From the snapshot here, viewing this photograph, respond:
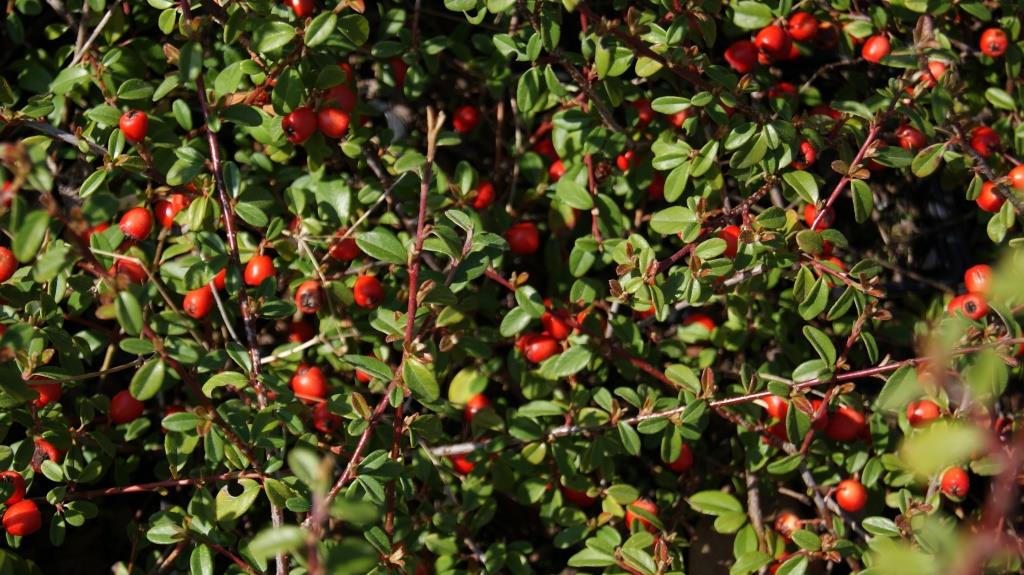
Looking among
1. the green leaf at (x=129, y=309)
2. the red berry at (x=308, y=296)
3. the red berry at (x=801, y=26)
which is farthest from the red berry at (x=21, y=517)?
the red berry at (x=801, y=26)

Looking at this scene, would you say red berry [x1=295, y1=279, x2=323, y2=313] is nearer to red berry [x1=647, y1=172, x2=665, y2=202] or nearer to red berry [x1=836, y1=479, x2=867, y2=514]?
red berry [x1=647, y1=172, x2=665, y2=202]

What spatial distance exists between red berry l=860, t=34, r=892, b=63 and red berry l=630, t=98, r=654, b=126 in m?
0.79

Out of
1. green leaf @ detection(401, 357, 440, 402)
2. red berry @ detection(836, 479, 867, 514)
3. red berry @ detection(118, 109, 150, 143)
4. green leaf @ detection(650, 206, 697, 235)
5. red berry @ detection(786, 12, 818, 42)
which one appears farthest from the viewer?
red berry @ detection(786, 12, 818, 42)

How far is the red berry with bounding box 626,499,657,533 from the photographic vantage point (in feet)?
9.39

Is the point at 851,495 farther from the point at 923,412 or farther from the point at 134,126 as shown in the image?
the point at 134,126

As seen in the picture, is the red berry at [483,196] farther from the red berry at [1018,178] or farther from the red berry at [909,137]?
the red berry at [1018,178]

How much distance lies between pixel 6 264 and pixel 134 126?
526 mm

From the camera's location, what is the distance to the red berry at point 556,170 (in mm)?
3188

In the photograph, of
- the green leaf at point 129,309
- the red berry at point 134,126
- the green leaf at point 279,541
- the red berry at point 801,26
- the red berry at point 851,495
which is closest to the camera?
the green leaf at point 279,541

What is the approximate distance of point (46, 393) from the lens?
2613 mm

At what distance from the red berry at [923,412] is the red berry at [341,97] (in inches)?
82.3

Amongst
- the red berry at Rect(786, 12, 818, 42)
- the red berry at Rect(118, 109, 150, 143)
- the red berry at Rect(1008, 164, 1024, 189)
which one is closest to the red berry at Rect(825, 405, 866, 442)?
the red berry at Rect(1008, 164, 1024, 189)

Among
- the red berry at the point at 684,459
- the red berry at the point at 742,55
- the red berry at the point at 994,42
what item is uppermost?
the red berry at the point at 742,55

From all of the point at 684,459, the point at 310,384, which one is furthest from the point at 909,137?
the point at 310,384
